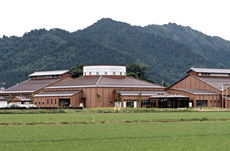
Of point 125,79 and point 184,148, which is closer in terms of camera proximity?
point 184,148

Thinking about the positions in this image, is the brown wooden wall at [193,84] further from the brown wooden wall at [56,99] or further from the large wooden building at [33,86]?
the large wooden building at [33,86]

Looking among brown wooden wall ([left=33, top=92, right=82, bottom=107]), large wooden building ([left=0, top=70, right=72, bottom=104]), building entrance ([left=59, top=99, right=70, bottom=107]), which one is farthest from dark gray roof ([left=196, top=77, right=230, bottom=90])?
large wooden building ([left=0, top=70, right=72, bottom=104])

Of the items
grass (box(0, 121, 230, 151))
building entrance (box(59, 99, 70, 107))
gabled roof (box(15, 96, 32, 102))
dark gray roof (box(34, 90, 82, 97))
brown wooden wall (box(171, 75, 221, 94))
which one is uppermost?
brown wooden wall (box(171, 75, 221, 94))

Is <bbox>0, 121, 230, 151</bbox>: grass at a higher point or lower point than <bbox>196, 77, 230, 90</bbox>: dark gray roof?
lower

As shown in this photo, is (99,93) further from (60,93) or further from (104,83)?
(60,93)

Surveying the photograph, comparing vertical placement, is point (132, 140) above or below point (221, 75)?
below

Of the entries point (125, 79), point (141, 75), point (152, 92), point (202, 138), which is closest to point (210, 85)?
point (152, 92)

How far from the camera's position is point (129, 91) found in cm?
12625

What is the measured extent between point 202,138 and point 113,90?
310 feet

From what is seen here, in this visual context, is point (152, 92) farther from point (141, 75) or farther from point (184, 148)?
point (184, 148)

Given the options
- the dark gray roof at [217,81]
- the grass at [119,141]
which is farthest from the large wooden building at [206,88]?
the grass at [119,141]

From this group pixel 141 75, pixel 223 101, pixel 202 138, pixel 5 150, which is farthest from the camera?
pixel 141 75

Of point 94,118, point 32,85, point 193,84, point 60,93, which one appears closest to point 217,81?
point 193,84

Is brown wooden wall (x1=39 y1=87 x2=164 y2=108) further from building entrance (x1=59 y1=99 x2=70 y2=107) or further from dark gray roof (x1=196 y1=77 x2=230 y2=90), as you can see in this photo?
dark gray roof (x1=196 y1=77 x2=230 y2=90)
